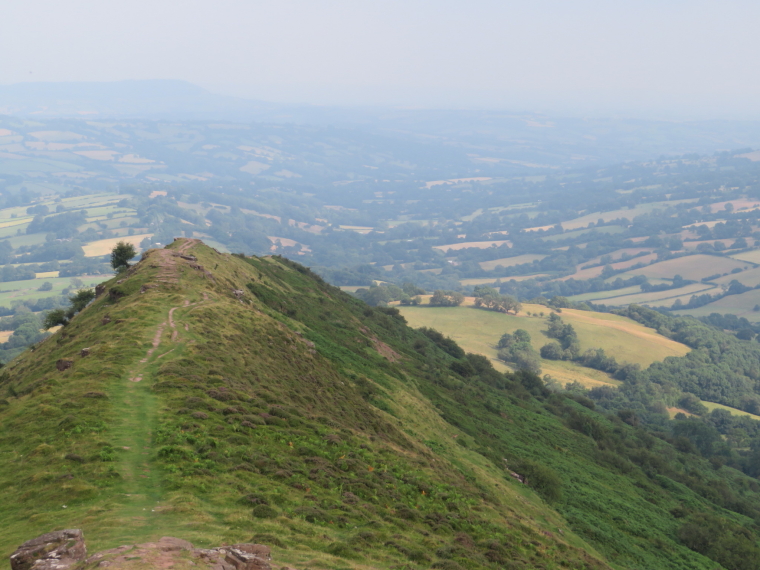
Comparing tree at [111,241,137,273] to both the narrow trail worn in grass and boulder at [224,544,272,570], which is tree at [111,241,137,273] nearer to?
the narrow trail worn in grass

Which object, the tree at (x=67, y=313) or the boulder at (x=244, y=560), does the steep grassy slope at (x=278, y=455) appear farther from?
the tree at (x=67, y=313)

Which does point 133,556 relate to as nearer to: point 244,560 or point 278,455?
point 244,560

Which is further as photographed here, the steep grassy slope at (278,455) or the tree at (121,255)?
the tree at (121,255)

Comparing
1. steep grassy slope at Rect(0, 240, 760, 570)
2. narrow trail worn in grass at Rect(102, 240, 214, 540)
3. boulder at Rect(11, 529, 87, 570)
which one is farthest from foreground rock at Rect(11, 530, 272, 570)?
narrow trail worn in grass at Rect(102, 240, 214, 540)

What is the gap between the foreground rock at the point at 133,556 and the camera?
1747cm

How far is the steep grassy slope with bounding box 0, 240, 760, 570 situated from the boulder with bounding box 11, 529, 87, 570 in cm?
176

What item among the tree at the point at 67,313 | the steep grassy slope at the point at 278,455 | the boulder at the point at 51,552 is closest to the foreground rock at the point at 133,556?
the boulder at the point at 51,552

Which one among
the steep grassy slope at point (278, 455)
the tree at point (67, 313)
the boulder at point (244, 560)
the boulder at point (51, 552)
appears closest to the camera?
the boulder at point (51, 552)

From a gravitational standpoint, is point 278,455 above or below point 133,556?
below

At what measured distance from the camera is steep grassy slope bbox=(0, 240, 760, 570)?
965 inches

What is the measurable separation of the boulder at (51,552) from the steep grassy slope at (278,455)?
1764 millimetres

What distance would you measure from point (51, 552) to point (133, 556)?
7.99 ft

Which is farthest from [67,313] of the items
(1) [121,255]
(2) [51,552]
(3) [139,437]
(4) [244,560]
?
Answer: (4) [244,560]

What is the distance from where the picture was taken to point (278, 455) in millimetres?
32125
